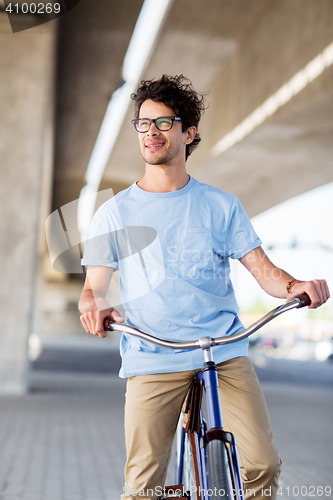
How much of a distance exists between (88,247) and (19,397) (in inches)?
279

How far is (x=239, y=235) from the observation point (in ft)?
7.22

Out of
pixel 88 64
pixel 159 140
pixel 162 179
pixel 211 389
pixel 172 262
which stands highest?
pixel 88 64

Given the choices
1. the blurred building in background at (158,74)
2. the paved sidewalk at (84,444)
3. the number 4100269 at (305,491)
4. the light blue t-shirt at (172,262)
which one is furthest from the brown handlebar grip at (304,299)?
the number 4100269 at (305,491)

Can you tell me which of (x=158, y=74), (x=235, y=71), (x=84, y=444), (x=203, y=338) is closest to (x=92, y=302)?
(x=203, y=338)

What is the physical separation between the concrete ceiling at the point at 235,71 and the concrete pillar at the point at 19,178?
1.67 m

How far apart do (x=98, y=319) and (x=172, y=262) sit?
0.39 metres

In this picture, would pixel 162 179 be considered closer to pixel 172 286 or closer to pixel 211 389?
pixel 172 286

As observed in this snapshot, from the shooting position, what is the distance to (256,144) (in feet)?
42.7

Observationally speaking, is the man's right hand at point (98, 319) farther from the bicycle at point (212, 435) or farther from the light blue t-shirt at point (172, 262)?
the light blue t-shirt at point (172, 262)

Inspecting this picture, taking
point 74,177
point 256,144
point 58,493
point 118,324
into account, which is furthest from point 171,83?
point 74,177

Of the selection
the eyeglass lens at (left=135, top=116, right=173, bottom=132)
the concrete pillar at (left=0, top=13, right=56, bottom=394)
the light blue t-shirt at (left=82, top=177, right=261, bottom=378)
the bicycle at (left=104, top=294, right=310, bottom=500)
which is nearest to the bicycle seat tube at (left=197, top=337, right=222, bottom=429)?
the bicycle at (left=104, top=294, right=310, bottom=500)

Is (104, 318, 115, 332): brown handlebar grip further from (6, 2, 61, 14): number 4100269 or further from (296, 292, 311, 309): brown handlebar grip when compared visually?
(6, 2, 61, 14): number 4100269

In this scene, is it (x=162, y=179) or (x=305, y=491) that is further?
(x=305, y=491)

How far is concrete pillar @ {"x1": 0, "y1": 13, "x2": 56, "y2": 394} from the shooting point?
8.84 metres
